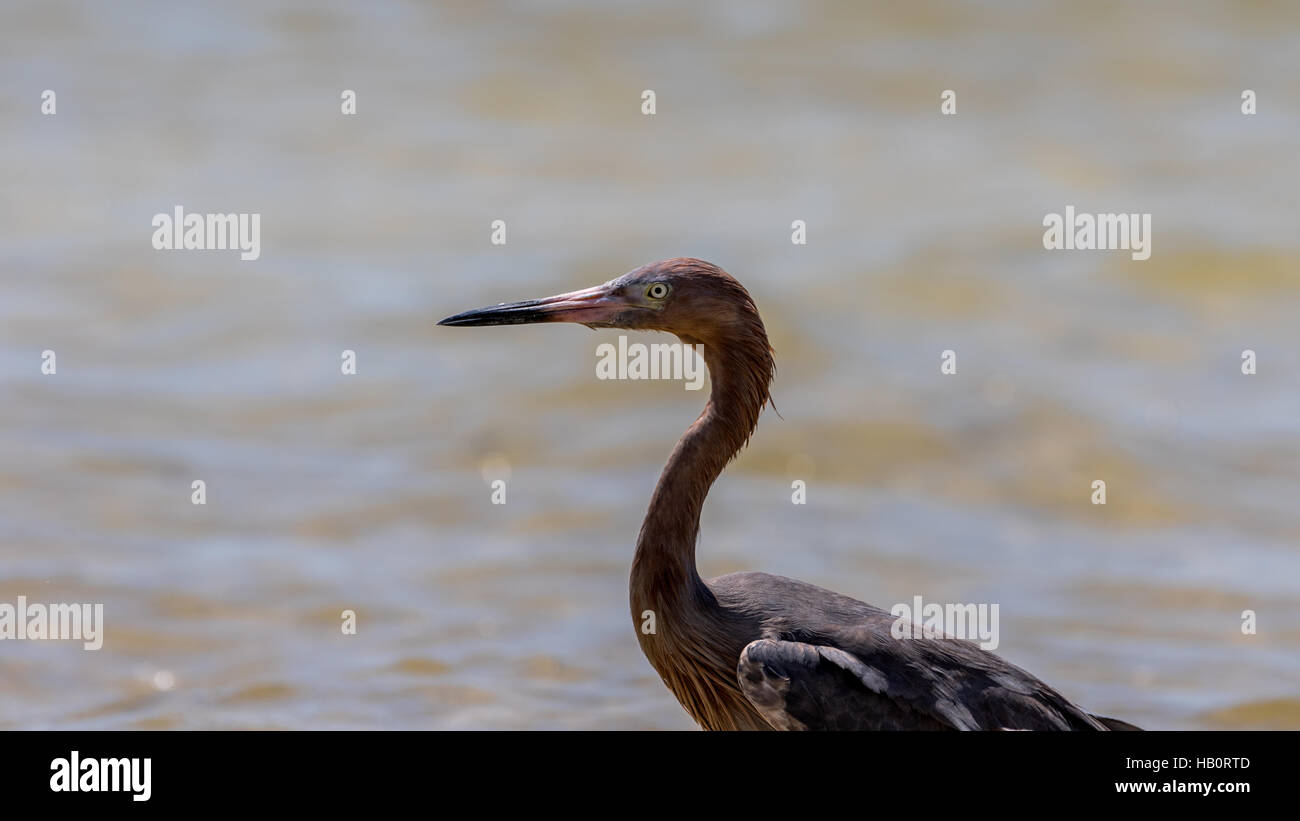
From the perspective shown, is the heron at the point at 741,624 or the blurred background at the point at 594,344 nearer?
the heron at the point at 741,624

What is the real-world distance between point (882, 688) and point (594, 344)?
33.7 ft

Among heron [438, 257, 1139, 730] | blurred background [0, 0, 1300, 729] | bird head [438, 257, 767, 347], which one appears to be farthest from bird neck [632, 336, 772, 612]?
blurred background [0, 0, 1300, 729]

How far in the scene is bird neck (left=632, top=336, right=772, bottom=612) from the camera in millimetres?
8086

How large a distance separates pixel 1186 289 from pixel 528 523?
8839 mm

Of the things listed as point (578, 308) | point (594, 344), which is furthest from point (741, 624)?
point (594, 344)

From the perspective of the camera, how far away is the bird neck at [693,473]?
8.09 m

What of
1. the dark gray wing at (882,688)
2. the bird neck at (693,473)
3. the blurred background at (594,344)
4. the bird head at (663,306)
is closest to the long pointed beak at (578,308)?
the bird head at (663,306)

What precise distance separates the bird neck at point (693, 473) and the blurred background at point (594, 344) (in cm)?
290

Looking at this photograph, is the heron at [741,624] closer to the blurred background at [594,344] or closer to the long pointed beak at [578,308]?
the long pointed beak at [578,308]

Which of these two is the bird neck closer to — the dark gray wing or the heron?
the heron

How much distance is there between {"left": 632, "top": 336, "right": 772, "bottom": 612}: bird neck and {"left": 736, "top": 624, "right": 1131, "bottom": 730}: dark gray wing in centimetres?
57

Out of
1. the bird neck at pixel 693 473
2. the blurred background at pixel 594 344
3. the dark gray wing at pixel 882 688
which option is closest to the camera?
the dark gray wing at pixel 882 688
